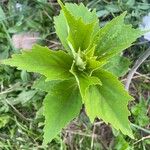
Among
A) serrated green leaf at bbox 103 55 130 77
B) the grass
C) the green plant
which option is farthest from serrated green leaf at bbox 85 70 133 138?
the grass

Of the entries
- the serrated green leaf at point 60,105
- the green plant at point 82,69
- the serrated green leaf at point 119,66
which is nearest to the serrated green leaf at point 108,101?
the green plant at point 82,69

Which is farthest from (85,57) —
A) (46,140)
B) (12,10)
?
(12,10)

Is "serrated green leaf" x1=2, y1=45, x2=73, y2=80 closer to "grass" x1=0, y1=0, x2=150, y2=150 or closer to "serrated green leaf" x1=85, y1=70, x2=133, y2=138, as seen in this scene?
"serrated green leaf" x1=85, y1=70, x2=133, y2=138

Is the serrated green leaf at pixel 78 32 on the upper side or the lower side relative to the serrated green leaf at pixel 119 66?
upper

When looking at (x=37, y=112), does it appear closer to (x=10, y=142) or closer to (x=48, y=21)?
(x=10, y=142)

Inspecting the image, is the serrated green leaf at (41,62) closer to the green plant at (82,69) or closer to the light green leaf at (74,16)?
the green plant at (82,69)

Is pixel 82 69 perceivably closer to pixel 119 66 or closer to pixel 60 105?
pixel 60 105
